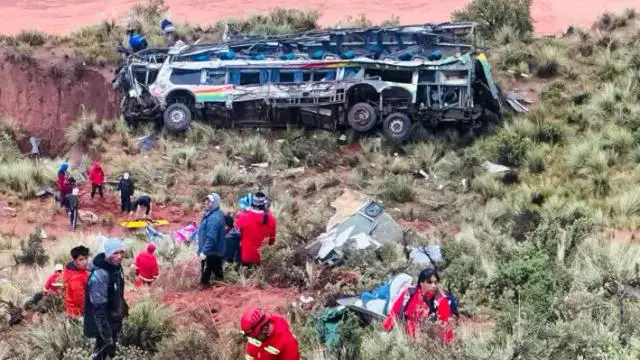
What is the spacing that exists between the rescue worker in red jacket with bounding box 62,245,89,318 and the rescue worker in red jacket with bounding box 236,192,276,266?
296 cm

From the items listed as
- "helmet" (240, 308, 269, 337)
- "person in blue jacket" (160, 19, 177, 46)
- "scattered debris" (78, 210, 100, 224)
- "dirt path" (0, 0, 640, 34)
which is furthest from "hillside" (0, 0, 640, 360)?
"dirt path" (0, 0, 640, 34)

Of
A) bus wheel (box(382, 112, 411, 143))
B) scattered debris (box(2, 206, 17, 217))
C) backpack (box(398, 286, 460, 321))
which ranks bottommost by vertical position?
scattered debris (box(2, 206, 17, 217))

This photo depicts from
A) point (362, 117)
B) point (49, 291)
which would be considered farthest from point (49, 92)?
point (49, 291)

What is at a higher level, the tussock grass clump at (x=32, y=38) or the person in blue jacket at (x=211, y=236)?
the tussock grass clump at (x=32, y=38)

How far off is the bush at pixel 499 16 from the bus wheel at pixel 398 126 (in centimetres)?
629

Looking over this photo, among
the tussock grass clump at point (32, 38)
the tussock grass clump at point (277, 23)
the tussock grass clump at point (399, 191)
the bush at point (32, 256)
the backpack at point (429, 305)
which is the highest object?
the tussock grass clump at point (277, 23)

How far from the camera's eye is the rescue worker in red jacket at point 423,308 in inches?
382

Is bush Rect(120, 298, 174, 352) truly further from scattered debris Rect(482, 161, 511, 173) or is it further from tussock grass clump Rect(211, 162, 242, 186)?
scattered debris Rect(482, 161, 511, 173)

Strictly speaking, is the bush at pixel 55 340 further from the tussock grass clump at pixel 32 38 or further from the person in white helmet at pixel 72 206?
the tussock grass clump at pixel 32 38

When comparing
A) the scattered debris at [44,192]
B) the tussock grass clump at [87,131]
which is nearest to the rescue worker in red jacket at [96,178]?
the scattered debris at [44,192]

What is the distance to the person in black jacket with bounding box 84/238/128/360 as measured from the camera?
30.6ft

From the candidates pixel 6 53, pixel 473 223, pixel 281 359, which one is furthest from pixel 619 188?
pixel 6 53

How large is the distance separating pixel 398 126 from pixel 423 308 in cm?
1230

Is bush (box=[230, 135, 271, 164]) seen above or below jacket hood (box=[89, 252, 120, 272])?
below
